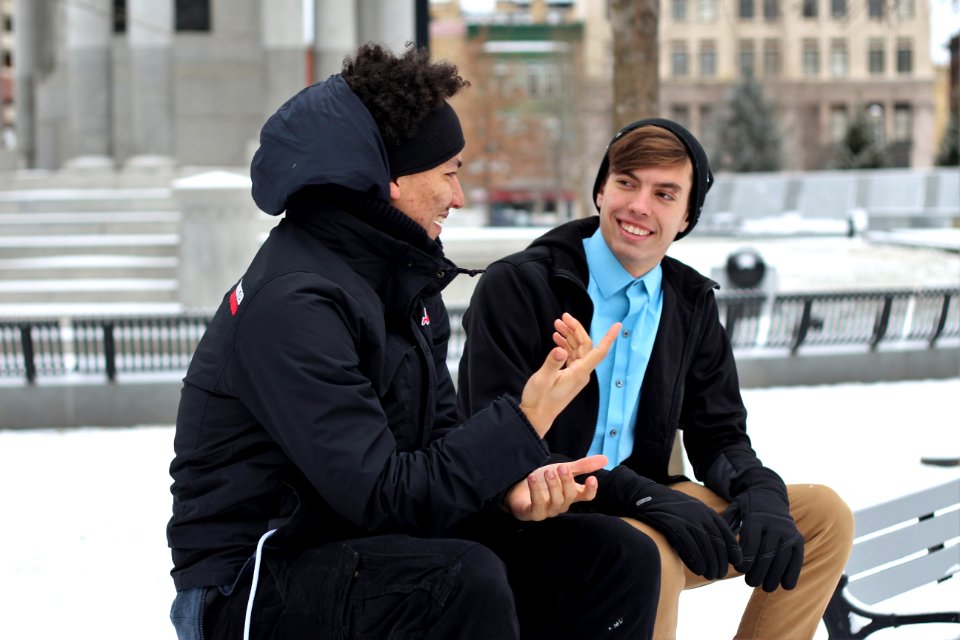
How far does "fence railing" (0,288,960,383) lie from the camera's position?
9.49 m

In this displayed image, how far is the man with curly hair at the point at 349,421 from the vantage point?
2318 mm

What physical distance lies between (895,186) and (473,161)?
678 inches

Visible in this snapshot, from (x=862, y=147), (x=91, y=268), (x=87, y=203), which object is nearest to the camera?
(x=91, y=268)

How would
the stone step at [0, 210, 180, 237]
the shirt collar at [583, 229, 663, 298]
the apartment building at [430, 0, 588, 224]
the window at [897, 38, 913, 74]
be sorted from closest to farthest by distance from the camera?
the shirt collar at [583, 229, 663, 298] < the stone step at [0, 210, 180, 237] < the apartment building at [430, 0, 588, 224] < the window at [897, 38, 913, 74]

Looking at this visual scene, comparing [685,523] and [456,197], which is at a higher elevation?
[456,197]

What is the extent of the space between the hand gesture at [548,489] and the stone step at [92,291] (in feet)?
39.8

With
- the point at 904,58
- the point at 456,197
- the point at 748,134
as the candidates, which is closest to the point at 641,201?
the point at 456,197

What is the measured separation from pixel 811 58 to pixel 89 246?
2747 inches

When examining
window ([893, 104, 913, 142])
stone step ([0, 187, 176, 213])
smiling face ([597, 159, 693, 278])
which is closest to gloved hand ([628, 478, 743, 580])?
smiling face ([597, 159, 693, 278])

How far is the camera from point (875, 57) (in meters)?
77.6

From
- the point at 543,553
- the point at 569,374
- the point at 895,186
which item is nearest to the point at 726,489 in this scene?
the point at 543,553

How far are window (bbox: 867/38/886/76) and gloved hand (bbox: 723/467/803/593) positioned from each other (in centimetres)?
7987

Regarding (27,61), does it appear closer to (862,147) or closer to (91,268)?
(91,268)

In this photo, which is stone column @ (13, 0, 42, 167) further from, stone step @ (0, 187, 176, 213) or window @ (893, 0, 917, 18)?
window @ (893, 0, 917, 18)
